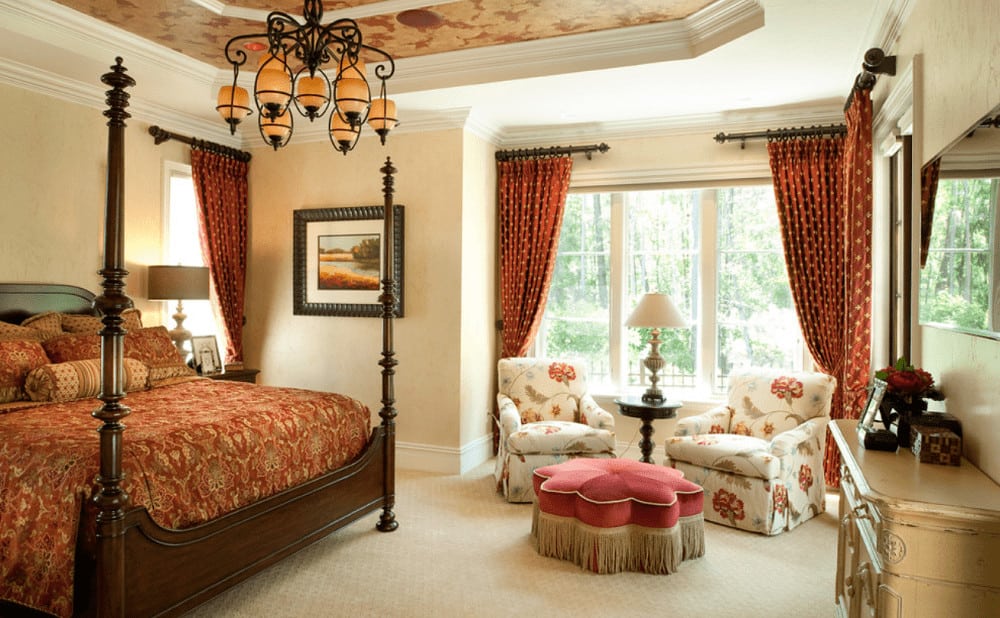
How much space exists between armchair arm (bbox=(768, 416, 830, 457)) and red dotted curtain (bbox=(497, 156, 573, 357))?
209 centimetres

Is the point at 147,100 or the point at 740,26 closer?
the point at 740,26

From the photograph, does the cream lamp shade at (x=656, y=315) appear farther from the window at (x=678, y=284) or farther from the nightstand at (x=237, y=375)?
the nightstand at (x=237, y=375)

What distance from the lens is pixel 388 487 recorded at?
12.7 feet

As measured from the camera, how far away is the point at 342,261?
5348 mm

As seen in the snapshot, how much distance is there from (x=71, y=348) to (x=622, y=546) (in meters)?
3.19

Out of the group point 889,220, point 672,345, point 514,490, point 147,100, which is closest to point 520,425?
point 514,490

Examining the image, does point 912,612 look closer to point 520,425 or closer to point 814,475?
point 814,475

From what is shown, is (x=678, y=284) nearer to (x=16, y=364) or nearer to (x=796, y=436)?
(x=796, y=436)

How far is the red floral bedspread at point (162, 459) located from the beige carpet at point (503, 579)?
19.3 inches

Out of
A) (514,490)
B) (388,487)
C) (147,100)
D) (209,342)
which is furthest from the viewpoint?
(209,342)

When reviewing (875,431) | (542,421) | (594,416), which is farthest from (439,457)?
(875,431)

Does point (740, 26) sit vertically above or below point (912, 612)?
above

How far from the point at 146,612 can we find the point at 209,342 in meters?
3.16

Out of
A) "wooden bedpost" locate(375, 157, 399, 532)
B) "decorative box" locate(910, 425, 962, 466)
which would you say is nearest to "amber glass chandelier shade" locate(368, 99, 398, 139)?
"wooden bedpost" locate(375, 157, 399, 532)
